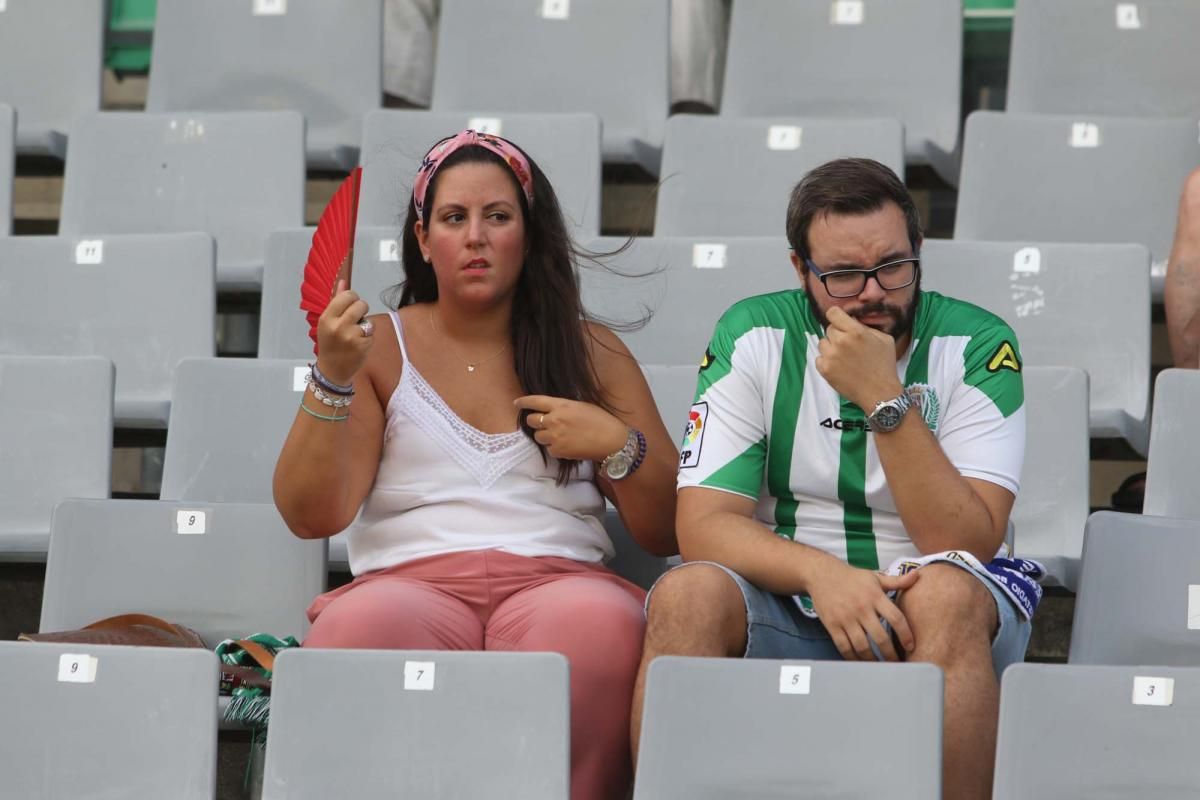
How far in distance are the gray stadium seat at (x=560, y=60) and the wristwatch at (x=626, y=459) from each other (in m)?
1.72

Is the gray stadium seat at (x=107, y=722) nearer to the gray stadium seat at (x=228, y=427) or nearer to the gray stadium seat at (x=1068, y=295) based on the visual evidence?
the gray stadium seat at (x=228, y=427)

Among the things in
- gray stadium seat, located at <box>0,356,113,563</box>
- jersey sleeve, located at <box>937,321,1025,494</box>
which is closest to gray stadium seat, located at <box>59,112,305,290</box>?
gray stadium seat, located at <box>0,356,113,563</box>

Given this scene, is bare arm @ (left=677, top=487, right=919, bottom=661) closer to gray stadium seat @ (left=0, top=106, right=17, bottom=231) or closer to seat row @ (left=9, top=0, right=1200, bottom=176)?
seat row @ (left=9, top=0, right=1200, bottom=176)

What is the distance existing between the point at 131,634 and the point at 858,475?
38.0 inches

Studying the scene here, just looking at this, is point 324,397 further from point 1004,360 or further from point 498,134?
point 498,134

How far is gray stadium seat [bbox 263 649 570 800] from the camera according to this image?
1890 mm

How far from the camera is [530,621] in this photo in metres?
2.20

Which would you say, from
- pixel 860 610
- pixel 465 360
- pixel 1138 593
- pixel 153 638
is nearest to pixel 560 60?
pixel 465 360

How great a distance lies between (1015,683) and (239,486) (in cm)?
139

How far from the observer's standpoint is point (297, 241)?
10.5ft

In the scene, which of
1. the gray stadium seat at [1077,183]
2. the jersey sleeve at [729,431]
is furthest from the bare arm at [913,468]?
the gray stadium seat at [1077,183]

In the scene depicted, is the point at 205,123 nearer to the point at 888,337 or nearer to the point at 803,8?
the point at 803,8

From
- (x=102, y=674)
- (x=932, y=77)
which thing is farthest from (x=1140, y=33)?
(x=102, y=674)

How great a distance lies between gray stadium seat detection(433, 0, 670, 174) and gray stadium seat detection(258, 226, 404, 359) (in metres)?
0.89
